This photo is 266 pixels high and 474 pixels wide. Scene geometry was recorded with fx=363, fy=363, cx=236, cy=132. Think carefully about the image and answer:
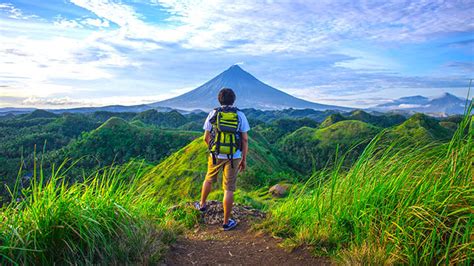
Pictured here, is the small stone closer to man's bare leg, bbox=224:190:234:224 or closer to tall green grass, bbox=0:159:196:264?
man's bare leg, bbox=224:190:234:224

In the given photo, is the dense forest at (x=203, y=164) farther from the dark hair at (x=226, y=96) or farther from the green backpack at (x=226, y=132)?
the dark hair at (x=226, y=96)

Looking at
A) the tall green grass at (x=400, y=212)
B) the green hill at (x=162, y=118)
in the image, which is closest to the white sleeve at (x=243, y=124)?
the tall green grass at (x=400, y=212)

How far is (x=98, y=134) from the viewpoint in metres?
61.2

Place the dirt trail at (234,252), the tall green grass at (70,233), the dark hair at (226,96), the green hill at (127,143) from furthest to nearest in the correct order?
1. the green hill at (127,143)
2. the dark hair at (226,96)
3. the dirt trail at (234,252)
4. the tall green grass at (70,233)

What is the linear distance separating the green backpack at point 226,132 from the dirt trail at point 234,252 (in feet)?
3.20

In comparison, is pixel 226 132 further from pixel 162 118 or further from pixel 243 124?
pixel 162 118

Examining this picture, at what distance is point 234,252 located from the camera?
12.7 feet

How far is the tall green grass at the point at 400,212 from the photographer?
9.36 ft

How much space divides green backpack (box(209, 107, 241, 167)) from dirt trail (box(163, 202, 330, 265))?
38.4 inches

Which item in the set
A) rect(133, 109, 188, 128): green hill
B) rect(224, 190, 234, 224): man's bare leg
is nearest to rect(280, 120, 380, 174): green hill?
rect(224, 190, 234, 224): man's bare leg

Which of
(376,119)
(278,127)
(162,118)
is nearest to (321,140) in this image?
(278,127)

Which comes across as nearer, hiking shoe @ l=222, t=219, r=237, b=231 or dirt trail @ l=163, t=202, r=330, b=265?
dirt trail @ l=163, t=202, r=330, b=265

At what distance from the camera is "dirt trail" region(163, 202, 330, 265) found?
3.54m

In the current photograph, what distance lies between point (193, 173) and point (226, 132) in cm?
2656
